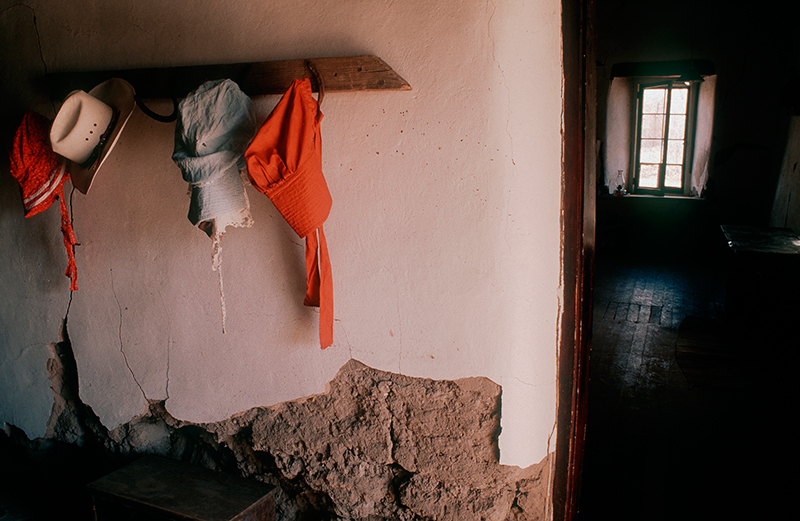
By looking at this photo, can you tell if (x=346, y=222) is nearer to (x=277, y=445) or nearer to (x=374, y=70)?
(x=374, y=70)

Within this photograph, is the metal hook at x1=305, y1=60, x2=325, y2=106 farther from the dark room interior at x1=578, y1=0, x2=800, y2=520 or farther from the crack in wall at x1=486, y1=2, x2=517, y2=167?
the dark room interior at x1=578, y1=0, x2=800, y2=520

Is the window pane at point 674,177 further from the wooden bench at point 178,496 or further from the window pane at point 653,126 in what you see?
the wooden bench at point 178,496

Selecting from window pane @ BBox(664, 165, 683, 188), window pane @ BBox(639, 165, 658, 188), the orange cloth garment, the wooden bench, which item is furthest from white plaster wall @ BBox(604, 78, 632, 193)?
the wooden bench

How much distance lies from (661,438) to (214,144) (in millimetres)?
2737

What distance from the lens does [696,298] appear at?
17.3 ft

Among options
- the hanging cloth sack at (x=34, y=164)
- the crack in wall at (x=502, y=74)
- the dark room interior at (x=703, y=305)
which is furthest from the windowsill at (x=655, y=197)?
the hanging cloth sack at (x=34, y=164)

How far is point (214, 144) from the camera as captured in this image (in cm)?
155

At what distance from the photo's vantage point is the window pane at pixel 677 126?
7.06m

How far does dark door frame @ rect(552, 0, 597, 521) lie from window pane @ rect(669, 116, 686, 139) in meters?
6.31

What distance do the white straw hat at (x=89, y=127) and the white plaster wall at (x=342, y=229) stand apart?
0.14 metres

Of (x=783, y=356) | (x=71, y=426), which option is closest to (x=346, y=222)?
(x=71, y=426)

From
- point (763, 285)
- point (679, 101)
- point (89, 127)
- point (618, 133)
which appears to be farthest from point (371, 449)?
point (679, 101)

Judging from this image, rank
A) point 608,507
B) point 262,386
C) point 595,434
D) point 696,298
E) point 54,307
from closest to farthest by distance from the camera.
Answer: point 262,386 → point 54,307 → point 608,507 → point 595,434 → point 696,298

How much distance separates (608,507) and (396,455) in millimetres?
1177
